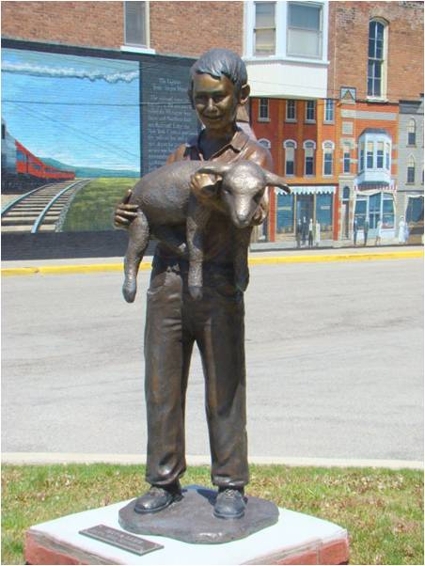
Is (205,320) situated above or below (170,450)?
above

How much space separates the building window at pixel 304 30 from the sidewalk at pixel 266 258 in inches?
224

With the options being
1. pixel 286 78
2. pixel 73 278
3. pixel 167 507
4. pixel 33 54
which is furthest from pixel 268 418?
pixel 286 78

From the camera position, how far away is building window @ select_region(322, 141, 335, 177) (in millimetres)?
29047

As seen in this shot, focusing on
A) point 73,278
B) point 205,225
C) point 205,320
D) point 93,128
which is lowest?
point 73,278

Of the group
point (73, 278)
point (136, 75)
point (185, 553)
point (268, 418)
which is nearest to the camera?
point (185, 553)

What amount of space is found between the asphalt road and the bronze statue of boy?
→ 2780mm

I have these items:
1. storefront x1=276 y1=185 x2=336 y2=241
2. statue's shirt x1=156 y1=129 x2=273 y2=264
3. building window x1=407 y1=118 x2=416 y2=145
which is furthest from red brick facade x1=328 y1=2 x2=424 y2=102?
statue's shirt x1=156 y1=129 x2=273 y2=264

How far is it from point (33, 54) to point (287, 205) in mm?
9123

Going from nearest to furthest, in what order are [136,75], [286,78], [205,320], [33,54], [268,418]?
[205,320] → [268,418] → [33,54] → [136,75] → [286,78]

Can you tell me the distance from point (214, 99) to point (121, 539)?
1887 mm

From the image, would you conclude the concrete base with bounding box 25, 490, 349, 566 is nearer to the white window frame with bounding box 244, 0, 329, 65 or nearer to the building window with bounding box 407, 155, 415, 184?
the white window frame with bounding box 244, 0, 329, 65

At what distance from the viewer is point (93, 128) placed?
24141 millimetres

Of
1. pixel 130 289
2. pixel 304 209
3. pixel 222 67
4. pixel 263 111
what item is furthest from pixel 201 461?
pixel 304 209

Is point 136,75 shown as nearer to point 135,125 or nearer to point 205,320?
point 135,125
